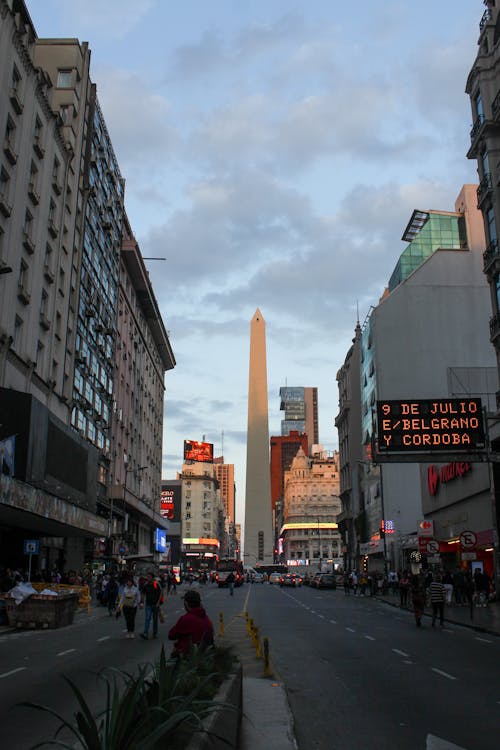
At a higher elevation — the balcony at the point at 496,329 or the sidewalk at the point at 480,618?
the balcony at the point at 496,329

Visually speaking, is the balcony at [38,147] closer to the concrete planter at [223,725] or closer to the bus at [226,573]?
the concrete planter at [223,725]

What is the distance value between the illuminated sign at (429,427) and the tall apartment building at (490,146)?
7.57 meters

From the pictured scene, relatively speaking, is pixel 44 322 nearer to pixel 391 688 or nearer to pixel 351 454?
pixel 391 688

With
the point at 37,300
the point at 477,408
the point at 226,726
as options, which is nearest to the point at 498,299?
the point at 477,408

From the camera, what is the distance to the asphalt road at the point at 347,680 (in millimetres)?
8648

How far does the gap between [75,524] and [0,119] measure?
71.3 feet

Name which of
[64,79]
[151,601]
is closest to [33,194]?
[64,79]

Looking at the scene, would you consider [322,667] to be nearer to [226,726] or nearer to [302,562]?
[226,726]

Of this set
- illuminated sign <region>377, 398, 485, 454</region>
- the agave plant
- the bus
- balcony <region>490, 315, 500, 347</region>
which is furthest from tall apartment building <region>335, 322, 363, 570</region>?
the agave plant

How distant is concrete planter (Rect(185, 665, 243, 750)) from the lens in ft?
17.4

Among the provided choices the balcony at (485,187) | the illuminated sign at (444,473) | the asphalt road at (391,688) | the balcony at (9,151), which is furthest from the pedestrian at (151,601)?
the illuminated sign at (444,473)

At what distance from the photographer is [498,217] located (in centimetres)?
3525

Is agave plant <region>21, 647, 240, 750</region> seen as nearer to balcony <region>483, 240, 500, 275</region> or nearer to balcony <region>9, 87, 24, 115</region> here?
balcony <region>483, 240, 500, 275</region>

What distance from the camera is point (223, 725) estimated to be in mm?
6109
